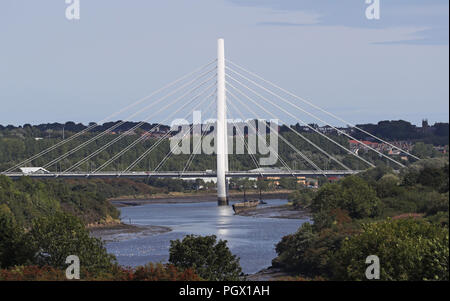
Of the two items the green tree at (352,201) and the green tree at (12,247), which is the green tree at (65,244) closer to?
the green tree at (12,247)

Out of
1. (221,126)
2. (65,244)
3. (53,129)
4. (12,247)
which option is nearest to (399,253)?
(65,244)

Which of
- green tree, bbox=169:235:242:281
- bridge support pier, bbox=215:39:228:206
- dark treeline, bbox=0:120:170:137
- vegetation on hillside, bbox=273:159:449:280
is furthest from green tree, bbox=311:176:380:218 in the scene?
dark treeline, bbox=0:120:170:137

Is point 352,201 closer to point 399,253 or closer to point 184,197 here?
point 399,253

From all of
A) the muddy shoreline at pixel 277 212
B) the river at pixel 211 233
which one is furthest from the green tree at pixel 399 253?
the muddy shoreline at pixel 277 212

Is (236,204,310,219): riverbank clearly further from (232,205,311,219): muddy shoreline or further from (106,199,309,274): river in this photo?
(106,199,309,274): river
